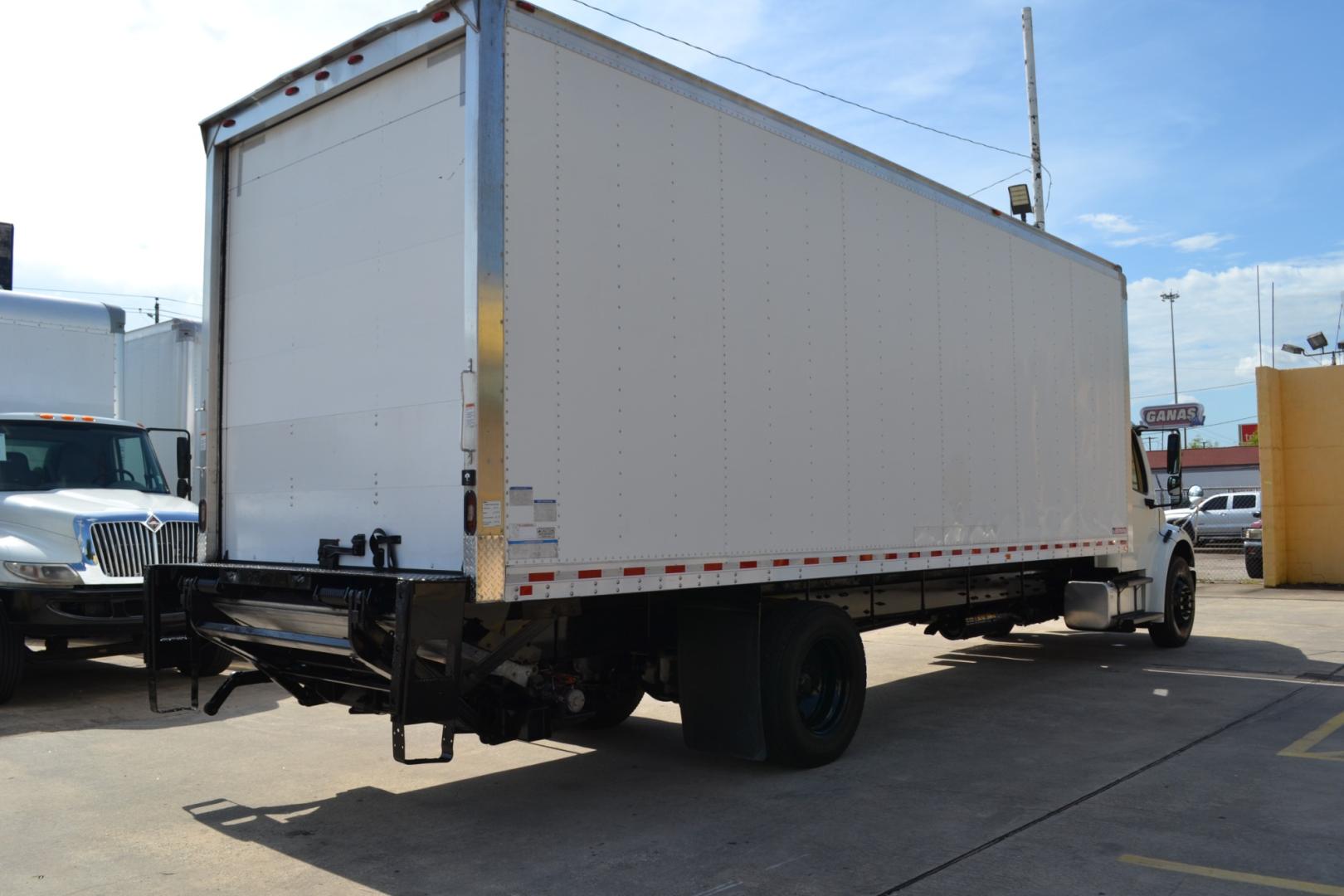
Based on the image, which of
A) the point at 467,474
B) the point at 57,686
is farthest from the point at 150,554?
the point at 467,474

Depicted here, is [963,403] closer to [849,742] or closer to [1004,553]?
[1004,553]

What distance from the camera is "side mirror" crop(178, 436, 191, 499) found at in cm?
1062

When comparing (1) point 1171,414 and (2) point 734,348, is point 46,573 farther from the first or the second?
(1) point 1171,414

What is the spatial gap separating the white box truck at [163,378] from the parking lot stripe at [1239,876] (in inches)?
405

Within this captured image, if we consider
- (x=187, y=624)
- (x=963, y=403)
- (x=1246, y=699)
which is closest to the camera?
(x=187, y=624)

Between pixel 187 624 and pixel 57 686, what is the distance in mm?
5100

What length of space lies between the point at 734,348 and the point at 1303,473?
19035mm

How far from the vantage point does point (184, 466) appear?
10.7m

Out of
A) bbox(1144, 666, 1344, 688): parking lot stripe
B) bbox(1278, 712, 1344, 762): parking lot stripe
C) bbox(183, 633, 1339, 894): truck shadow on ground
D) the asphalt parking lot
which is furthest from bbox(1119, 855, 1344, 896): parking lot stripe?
bbox(1144, 666, 1344, 688): parking lot stripe

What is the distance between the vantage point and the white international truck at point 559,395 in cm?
530

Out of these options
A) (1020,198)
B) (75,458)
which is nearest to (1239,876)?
(75,458)

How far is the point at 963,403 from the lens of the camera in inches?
337

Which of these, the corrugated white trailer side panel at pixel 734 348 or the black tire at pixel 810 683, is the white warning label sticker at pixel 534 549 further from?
the black tire at pixel 810 683

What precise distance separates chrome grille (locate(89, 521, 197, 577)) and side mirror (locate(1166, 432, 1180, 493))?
32.7ft
